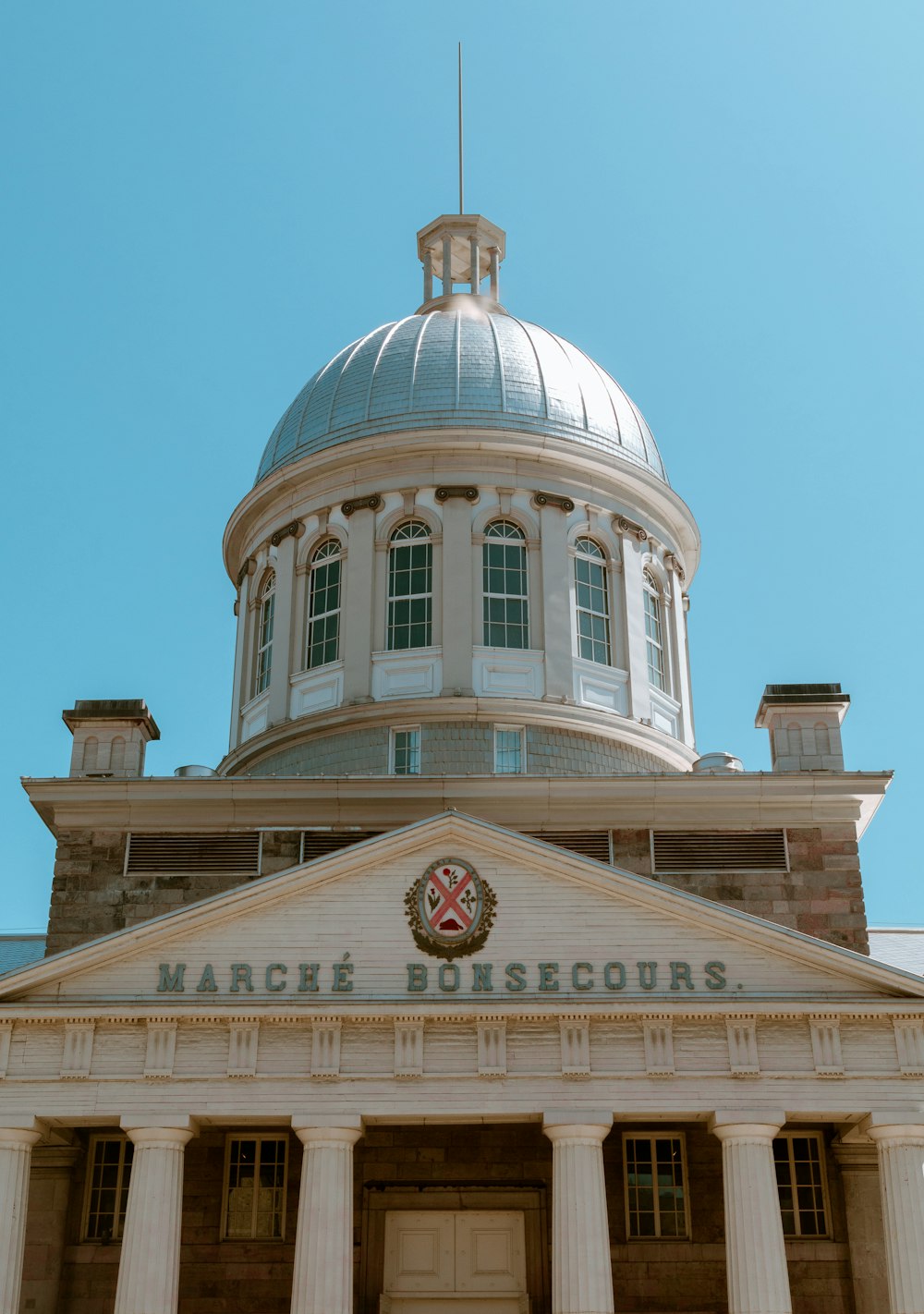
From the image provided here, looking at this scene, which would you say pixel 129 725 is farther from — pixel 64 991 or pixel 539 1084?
pixel 539 1084

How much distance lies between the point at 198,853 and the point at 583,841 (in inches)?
269

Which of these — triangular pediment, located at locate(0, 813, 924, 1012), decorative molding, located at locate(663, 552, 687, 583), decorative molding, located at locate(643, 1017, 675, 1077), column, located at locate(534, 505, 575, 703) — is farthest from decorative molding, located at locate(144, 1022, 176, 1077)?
decorative molding, located at locate(663, 552, 687, 583)

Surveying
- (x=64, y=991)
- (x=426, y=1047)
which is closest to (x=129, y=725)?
(x=64, y=991)

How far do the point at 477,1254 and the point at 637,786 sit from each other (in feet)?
27.4

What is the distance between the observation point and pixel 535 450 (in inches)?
1452

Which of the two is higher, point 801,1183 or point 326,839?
point 326,839

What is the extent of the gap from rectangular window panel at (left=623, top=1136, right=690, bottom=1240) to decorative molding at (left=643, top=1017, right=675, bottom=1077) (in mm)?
3500

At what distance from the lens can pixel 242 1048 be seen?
24.5m

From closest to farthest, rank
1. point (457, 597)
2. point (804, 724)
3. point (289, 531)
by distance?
1. point (804, 724)
2. point (457, 597)
3. point (289, 531)

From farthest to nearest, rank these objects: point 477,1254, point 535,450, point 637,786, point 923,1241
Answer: point 535,450 → point 637,786 → point 477,1254 → point 923,1241

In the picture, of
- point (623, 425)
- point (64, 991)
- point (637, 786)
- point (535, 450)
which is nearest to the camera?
point (64, 991)

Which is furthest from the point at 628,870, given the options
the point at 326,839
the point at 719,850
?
the point at 326,839

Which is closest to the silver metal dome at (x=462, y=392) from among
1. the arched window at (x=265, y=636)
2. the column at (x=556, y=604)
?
the column at (x=556, y=604)

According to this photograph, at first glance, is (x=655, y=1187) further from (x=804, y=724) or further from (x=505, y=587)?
(x=505, y=587)
